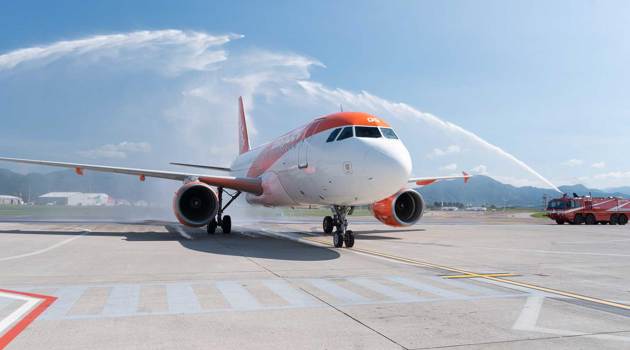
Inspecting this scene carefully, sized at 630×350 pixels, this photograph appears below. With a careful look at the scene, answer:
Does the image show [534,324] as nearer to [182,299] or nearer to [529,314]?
[529,314]

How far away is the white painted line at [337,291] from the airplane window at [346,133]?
569 centimetres

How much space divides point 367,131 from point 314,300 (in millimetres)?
7239

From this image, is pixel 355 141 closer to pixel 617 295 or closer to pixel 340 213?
pixel 340 213

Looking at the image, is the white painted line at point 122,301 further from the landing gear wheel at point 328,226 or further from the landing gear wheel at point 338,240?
the landing gear wheel at point 328,226

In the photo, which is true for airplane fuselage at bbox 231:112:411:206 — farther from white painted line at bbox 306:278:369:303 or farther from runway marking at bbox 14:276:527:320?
white painted line at bbox 306:278:369:303

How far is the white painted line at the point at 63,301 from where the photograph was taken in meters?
5.39

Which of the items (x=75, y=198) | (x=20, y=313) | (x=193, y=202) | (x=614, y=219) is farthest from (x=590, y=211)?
(x=75, y=198)

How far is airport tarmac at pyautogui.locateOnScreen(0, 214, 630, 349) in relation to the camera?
4531mm

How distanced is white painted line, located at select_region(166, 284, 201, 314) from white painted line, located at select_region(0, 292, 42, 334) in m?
1.57

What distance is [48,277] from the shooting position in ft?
26.5

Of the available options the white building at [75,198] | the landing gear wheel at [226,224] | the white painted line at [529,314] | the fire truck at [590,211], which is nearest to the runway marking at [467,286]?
the white painted line at [529,314]

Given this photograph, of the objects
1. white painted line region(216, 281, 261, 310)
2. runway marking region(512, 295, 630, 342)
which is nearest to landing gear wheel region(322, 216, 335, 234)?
white painted line region(216, 281, 261, 310)

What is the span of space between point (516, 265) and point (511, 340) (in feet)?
21.4

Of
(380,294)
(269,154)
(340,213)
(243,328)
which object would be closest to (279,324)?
(243,328)
